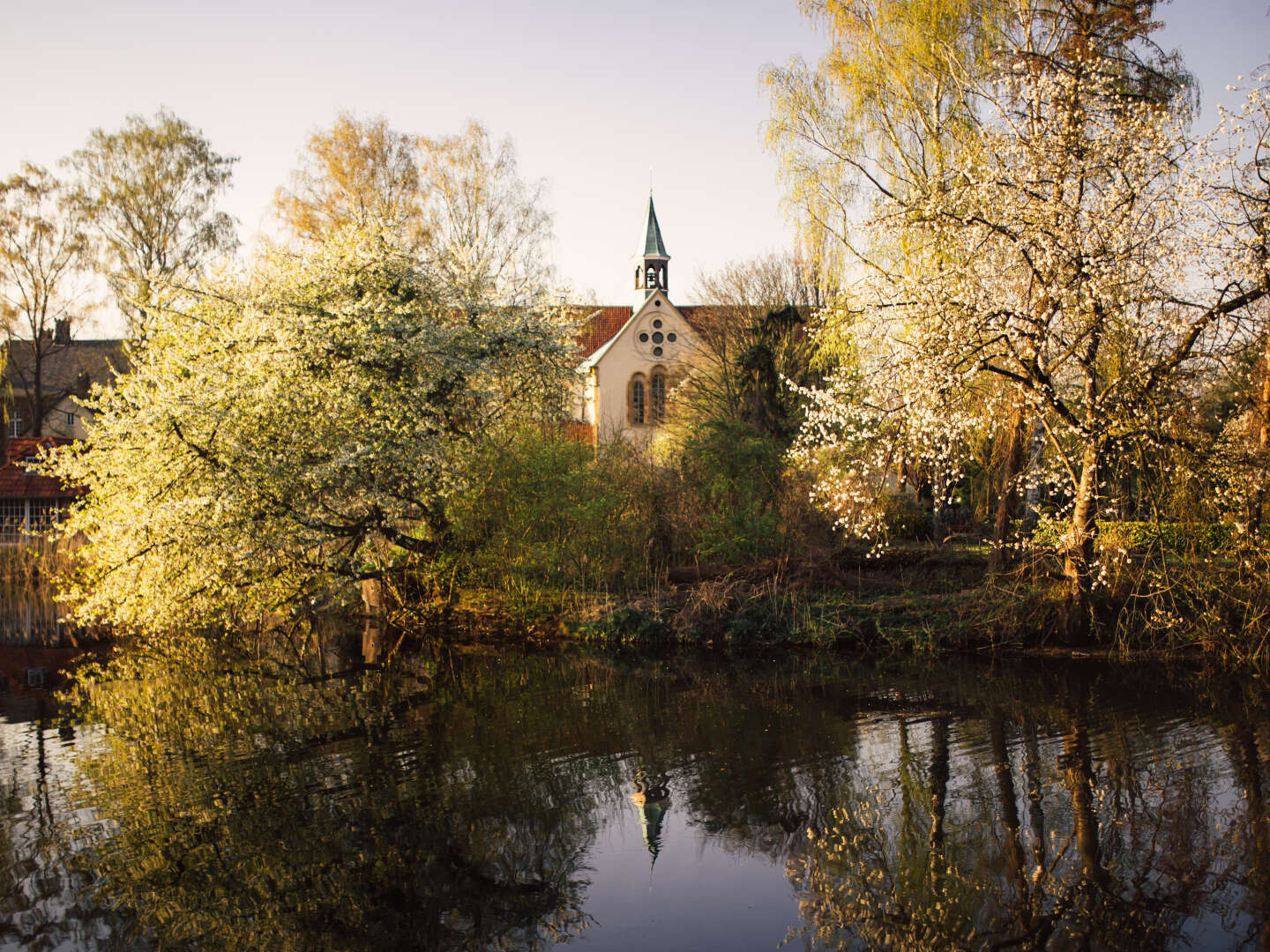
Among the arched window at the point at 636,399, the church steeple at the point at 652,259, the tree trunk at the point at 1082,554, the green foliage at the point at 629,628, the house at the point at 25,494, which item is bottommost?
the green foliage at the point at 629,628

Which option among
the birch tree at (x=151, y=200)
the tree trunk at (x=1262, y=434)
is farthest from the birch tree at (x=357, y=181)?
the tree trunk at (x=1262, y=434)

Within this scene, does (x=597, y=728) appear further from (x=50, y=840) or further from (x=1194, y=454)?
(x=1194, y=454)

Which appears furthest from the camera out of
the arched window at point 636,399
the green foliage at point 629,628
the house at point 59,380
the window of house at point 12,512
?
the arched window at point 636,399

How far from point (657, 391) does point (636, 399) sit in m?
1.26

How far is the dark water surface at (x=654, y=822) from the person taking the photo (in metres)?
6.20

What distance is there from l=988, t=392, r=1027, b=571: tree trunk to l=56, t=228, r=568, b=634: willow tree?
8806 mm

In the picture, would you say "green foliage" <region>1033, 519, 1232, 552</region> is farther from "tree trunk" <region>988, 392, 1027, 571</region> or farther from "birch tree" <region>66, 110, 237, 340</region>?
"birch tree" <region>66, 110, 237, 340</region>

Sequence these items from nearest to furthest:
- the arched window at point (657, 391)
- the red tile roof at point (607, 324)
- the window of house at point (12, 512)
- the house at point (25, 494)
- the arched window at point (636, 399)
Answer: the house at point (25, 494)
the window of house at point (12, 512)
the arched window at point (657, 391)
the arched window at point (636, 399)
the red tile roof at point (607, 324)

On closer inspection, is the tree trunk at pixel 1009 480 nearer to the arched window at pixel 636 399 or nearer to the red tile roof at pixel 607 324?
the arched window at pixel 636 399

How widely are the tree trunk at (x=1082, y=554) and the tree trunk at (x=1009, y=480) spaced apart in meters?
0.93

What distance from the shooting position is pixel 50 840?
7750 millimetres

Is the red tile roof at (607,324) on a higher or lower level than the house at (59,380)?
higher

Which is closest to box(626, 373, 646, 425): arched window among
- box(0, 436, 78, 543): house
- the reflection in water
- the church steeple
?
the church steeple

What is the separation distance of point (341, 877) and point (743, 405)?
1867cm
